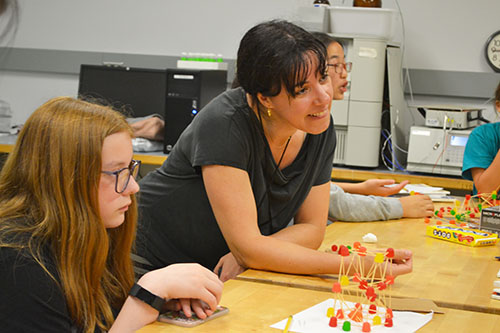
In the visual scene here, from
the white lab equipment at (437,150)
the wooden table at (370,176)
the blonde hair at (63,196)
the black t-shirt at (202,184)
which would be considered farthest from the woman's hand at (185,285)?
the white lab equipment at (437,150)

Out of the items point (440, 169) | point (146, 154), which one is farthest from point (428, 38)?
point (146, 154)

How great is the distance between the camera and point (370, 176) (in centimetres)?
369

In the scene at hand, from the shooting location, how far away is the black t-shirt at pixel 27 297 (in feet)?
3.18

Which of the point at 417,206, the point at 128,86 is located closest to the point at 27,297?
the point at 417,206

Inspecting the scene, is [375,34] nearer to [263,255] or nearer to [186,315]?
[263,255]

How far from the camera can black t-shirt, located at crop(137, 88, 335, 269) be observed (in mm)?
1616

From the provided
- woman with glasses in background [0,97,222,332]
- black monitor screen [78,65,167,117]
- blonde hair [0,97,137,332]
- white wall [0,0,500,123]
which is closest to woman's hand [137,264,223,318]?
woman with glasses in background [0,97,222,332]

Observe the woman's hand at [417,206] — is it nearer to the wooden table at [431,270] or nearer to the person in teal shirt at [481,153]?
the wooden table at [431,270]

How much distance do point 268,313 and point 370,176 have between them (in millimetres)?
2534

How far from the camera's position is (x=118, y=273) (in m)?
1.26

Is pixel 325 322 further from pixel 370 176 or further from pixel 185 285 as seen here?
pixel 370 176

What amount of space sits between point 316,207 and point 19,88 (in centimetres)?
388

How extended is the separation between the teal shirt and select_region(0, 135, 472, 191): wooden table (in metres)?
0.50

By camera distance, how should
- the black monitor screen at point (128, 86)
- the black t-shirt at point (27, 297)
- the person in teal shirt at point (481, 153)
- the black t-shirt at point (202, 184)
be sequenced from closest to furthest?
the black t-shirt at point (27, 297) < the black t-shirt at point (202, 184) < the person in teal shirt at point (481, 153) < the black monitor screen at point (128, 86)
